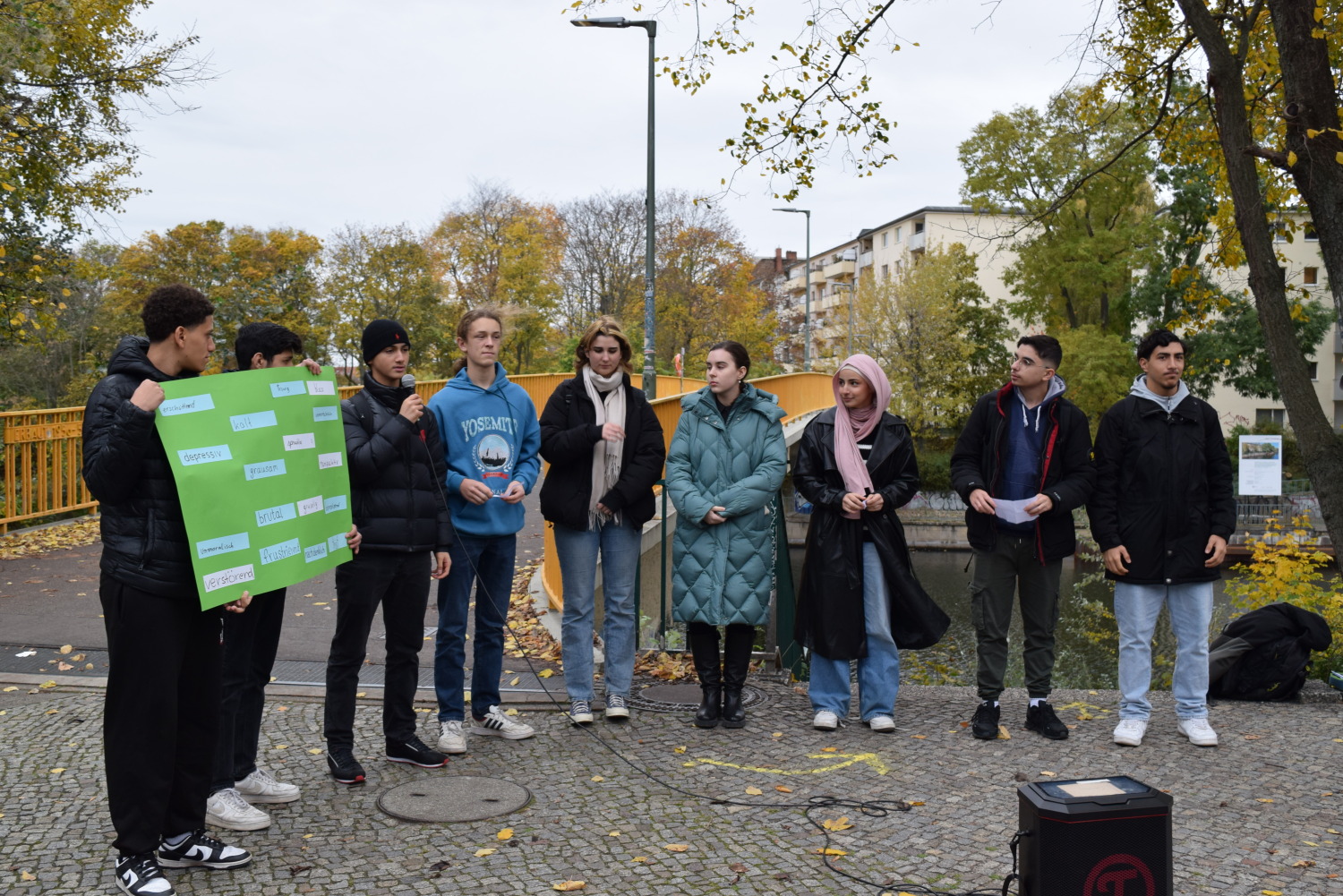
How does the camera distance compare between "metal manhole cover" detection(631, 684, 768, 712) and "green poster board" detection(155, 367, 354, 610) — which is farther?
"metal manhole cover" detection(631, 684, 768, 712)

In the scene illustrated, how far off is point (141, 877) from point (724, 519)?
10.7 ft

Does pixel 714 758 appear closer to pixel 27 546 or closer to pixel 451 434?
pixel 451 434

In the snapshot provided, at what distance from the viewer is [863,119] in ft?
30.3

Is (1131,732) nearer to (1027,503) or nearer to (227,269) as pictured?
(1027,503)

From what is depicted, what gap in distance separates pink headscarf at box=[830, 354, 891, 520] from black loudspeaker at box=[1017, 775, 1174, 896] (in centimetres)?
272

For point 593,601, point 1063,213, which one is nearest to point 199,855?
point 593,601

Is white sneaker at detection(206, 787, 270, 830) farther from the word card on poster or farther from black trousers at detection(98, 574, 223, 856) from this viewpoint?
the word card on poster

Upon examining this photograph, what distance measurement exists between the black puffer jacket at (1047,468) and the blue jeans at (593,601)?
1.86 metres

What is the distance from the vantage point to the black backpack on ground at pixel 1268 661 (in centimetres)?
654

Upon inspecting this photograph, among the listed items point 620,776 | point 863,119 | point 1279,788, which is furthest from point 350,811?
point 863,119

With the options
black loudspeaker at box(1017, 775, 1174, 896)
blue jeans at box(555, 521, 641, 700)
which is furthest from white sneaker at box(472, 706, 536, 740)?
black loudspeaker at box(1017, 775, 1174, 896)

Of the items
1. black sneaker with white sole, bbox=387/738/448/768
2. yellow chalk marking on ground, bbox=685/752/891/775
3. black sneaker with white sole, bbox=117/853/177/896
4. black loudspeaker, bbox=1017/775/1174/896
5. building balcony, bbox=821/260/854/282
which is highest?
building balcony, bbox=821/260/854/282

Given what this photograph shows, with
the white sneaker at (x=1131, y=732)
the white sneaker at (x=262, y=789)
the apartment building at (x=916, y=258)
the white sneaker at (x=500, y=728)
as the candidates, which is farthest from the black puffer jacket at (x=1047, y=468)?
the apartment building at (x=916, y=258)

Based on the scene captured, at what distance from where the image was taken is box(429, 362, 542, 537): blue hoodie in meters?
5.34
